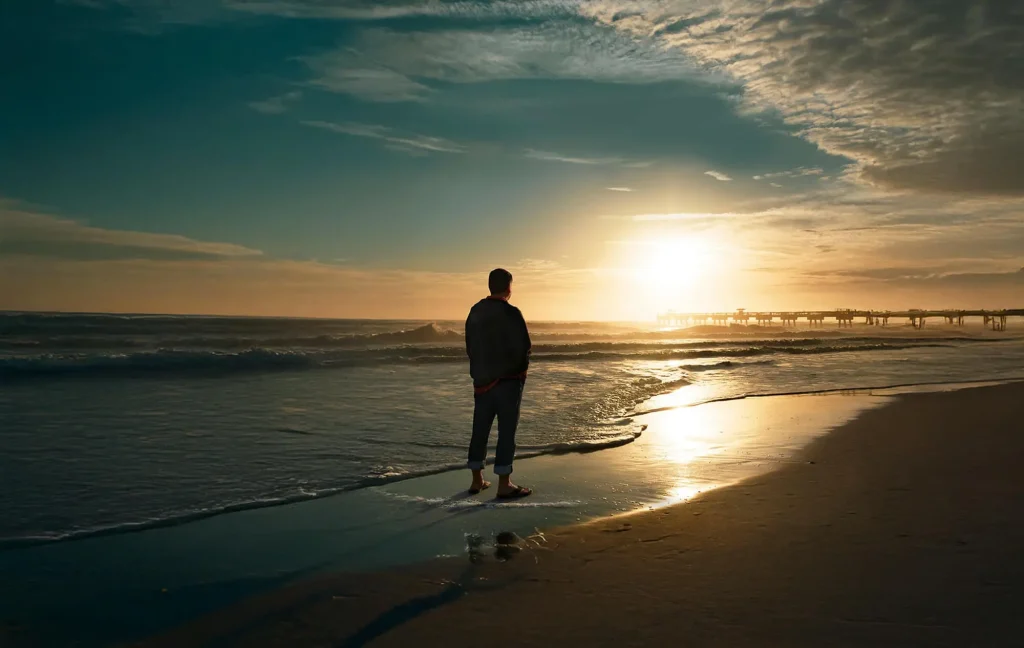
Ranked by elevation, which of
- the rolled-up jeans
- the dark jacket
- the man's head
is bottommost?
the rolled-up jeans

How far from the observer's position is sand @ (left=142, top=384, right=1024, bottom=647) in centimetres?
326

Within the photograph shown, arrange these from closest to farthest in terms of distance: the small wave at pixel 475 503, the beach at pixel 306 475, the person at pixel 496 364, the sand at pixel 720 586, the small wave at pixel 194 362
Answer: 1. the sand at pixel 720 586
2. the beach at pixel 306 475
3. the small wave at pixel 475 503
4. the person at pixel 496 364
5. the small wave at pixel 194 362

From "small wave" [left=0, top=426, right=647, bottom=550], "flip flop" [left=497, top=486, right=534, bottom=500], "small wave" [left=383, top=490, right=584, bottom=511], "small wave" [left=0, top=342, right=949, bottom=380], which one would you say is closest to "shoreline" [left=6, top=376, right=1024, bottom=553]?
"small wave" [left=0, top=426, right=647, bottom=550]

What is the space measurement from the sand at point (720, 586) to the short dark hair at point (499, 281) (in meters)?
2.62

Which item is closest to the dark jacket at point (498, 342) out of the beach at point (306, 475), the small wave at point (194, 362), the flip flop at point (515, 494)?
the flip flop at point (515, 494)

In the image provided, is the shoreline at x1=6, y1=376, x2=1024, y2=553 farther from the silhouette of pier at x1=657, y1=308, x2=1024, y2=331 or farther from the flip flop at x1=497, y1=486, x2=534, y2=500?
the silhouette of pier at x1=657, y1=308, x2=1024, y2=331

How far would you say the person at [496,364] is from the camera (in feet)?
21.5

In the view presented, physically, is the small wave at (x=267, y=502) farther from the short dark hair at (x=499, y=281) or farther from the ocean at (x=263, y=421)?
the short dark hair at (x=499, y=281)

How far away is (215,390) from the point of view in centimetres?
1513

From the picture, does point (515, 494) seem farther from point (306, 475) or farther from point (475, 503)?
point (306, 475)

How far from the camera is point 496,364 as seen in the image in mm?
6586

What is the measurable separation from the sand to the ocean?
262 centimetres

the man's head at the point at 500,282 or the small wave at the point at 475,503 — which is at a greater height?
the man's head at the point at 500,282

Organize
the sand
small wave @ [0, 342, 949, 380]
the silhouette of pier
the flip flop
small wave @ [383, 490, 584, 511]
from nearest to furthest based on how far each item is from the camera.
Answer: the sand < small wave @ [383, 490, 584, 511] < the flip flop < small wave @ [0, 342, 949, 380] < the silhouette of pier
